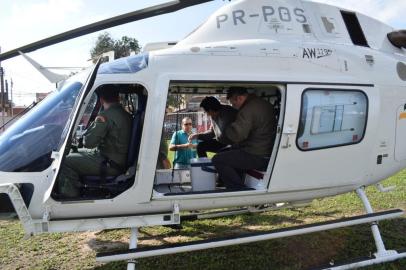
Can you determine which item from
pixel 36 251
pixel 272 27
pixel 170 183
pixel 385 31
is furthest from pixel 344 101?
pixel 36 251

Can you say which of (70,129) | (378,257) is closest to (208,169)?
(70,129)

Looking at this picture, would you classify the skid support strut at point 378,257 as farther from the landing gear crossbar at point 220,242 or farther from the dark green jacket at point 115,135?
the dark green jacket at point 115,135

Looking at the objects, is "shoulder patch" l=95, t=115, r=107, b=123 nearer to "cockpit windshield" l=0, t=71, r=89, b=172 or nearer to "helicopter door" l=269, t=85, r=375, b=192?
"cockpit windshield" l=0, t=71, r=89, b=172

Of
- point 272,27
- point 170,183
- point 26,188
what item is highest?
point 272,27

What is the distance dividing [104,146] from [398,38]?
4249mm

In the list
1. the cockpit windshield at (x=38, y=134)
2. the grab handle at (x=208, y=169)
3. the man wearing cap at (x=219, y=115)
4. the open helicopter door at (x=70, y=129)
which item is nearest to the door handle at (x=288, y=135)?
the grab handle at (x=208, y=169)

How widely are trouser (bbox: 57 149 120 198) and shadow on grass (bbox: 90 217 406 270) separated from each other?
1.50 metres

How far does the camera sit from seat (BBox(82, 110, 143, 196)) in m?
3.81

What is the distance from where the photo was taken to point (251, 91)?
5.38 m

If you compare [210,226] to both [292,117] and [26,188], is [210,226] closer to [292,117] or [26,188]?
[292,117]

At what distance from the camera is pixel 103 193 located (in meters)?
3.84


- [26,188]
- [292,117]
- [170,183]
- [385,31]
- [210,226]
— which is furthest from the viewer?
[210,226]

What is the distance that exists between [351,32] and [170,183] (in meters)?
3.15

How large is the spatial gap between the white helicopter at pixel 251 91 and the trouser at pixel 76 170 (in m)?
0.09
